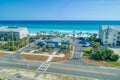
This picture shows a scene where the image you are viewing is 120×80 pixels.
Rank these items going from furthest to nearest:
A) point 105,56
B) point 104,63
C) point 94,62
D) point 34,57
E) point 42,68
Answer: point 34,57 → point 105,56 → point 94,62 → point 104,63 → point 42,68

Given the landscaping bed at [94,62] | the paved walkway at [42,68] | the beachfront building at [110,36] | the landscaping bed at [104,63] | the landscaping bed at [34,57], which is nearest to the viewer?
the paved walkway at [42,68]

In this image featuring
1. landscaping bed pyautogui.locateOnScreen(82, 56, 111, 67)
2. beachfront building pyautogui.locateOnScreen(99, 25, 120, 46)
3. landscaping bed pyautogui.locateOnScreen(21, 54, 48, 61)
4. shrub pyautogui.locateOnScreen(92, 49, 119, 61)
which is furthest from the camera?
beachfront building pyautogui.locateOnScreen(99, 25, 120, 46)

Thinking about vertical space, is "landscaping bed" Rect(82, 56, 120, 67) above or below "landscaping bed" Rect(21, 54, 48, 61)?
below

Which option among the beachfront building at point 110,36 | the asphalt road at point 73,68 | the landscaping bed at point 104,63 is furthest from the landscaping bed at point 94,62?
the beachfront building at point 110,36

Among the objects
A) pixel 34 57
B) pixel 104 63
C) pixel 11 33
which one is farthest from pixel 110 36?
pixel 11 33

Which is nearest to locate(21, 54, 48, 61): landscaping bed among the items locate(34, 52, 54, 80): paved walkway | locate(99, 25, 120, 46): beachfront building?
locate(34, 52, 54, 80): paved walkway

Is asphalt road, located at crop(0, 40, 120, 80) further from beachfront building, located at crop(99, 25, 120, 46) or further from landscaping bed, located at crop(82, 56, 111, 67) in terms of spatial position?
beachfront building, located at crop(99, 25, 120, 46)

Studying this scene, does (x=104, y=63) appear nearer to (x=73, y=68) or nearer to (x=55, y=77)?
(x=73, y=68)

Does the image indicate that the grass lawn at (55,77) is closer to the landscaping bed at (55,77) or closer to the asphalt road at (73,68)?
the landscaping bed at (55,77)

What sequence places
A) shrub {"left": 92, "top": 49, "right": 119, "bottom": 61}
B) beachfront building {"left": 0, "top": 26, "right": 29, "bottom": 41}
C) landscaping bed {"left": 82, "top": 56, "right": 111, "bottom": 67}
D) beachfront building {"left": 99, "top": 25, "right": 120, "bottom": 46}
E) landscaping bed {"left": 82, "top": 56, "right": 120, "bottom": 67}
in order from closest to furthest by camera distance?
1. landscaping bed {"left": 82, "top": 56, "right": 120, "bottom": 67}
2. landscaping bed {"left": 82, "top": 56, "right": 111, "bottom": 67}
3. shrub {"left": 92, "top": 49, "right": 119, "bottom": 61}
4. beachfront building {"left": 99, "top": 25, "right": 120, "bottom": 46}
5. beachfront building {"left": 0, "top": 26, "right": 29, "bottom": 41}

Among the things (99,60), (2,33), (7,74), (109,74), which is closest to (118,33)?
(99,60)

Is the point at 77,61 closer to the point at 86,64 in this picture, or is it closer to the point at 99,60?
the point at 86,64
